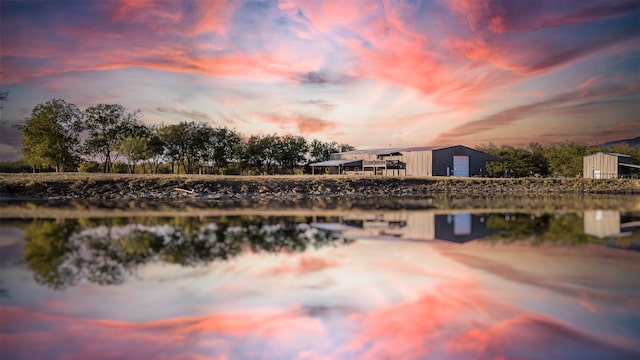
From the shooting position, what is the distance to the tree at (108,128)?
57094 mm

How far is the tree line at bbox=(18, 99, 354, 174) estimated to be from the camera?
172 feet

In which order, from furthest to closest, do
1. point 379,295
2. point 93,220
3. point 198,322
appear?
point 93,220
point 379,295
point 198,322

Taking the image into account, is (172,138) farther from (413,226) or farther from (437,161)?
(413,226)

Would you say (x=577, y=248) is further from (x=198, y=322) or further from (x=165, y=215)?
(x=165, y=215)

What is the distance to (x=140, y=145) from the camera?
55031 millimetres

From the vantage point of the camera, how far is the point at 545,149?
3504 inches

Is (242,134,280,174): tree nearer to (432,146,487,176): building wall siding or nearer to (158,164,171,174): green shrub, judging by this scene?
(158,164,171,174): green shrub

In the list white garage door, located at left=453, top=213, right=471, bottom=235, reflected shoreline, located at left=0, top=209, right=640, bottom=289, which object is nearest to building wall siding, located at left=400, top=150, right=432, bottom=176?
reflected shoreline, located at left=0, top=209, right=640, bottom=289

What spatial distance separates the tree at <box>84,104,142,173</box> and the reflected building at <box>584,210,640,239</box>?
49713 millimetres

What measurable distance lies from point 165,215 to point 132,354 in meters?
15.7

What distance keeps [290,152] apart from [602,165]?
1623 inches

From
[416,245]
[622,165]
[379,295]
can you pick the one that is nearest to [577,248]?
[416,245]

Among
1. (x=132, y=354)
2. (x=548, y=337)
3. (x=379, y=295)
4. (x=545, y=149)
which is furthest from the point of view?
(x=545, y=149)

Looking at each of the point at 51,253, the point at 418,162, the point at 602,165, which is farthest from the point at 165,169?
the point at 51,253
